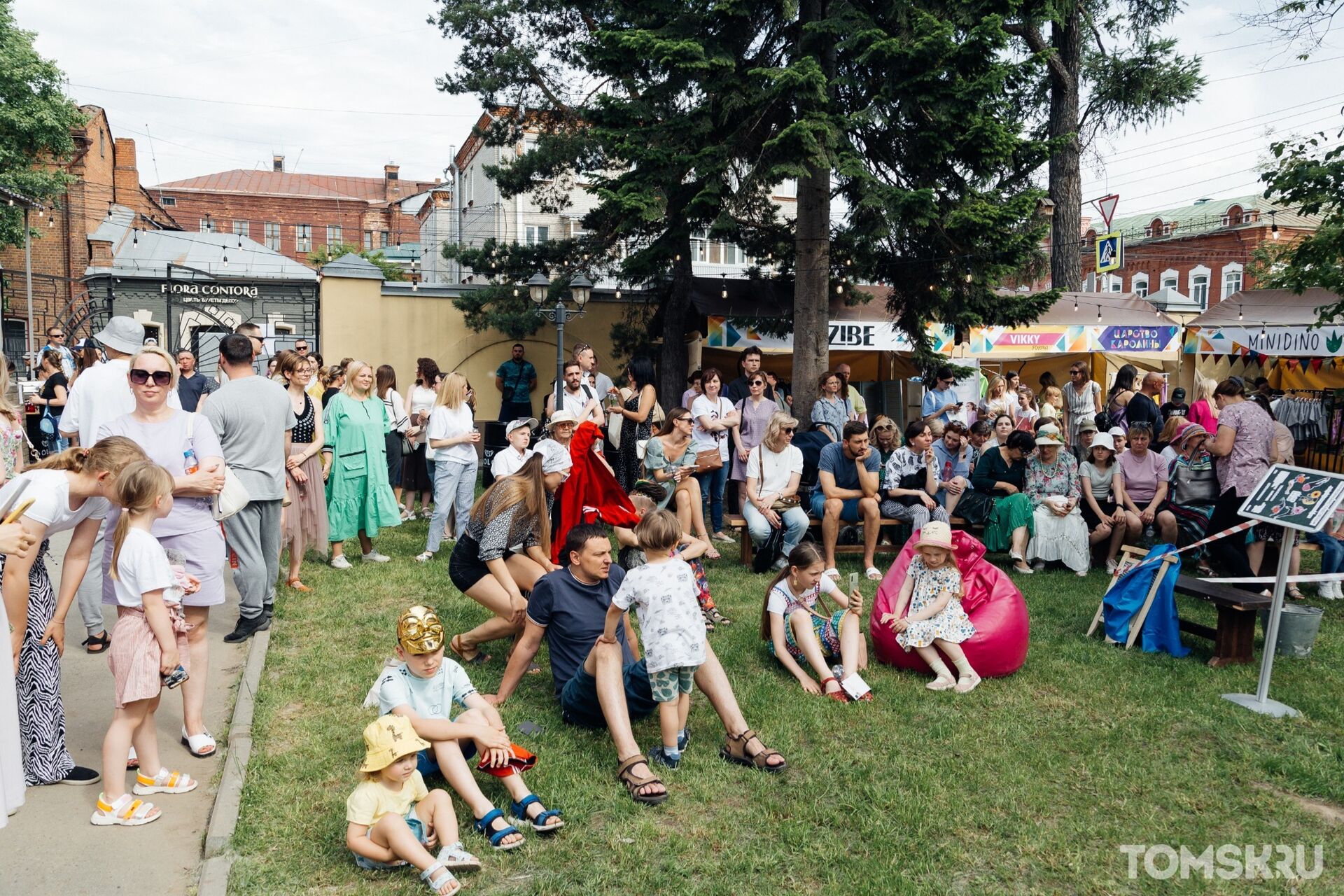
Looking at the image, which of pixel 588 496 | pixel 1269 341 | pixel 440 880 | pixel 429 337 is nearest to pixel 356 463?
pixel 588 496

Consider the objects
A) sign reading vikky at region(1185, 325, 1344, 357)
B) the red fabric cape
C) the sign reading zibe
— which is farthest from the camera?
the sign reading zibe

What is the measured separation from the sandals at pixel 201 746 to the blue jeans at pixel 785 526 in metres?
5.05

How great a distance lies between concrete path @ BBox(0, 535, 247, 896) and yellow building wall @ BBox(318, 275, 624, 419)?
519 inches

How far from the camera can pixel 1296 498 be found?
5.68 metres

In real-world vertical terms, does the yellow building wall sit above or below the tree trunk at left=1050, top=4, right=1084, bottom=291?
below

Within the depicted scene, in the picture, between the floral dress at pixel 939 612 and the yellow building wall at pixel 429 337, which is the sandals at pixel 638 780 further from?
the yellow building wall at pixel 429 337

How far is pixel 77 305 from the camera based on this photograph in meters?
33.6

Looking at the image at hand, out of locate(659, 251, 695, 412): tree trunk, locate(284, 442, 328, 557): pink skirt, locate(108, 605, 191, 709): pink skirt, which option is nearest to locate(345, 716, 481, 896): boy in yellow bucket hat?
locate(108, 605, 191, 709): pink skirt

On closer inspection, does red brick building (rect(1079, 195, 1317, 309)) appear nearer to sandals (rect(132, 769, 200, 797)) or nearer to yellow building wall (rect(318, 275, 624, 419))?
yellow building wall (rect(318, 275, 624, 419))

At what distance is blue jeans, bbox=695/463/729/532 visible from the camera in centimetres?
1005

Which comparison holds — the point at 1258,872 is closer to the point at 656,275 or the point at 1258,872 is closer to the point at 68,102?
the point at 656,275

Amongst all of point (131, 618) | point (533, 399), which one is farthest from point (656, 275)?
point (131, 618)

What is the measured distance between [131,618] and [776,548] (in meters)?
5.69

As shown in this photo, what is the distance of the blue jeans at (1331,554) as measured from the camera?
8211 millimetres
